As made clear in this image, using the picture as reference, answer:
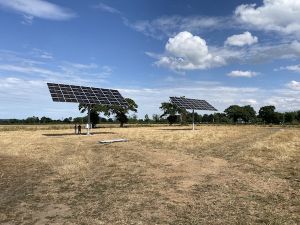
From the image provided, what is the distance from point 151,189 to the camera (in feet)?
46.9

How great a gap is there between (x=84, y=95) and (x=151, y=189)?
3581 centimetres

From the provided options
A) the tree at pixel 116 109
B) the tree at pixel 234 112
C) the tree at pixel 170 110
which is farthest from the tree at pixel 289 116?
the tree at pixel 116 109

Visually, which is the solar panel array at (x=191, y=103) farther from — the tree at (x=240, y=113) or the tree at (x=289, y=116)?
the tree at (x=289, y=116)

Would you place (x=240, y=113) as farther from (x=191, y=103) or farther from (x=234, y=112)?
(x=191, y=103)

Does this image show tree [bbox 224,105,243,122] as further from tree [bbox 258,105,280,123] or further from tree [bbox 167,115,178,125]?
tree [bbox 167,115,178,125]

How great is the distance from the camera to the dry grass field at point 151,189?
36.0 feet

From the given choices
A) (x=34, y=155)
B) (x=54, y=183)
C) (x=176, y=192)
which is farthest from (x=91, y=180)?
(x=34, y=155)

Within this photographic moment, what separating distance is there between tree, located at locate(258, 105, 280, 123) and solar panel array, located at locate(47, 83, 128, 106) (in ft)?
388

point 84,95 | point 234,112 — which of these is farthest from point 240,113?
point 84,95

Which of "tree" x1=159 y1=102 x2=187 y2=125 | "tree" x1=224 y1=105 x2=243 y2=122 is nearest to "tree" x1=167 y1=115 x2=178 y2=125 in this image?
"tree" x1=159 y1=102 x2=187 y2=125

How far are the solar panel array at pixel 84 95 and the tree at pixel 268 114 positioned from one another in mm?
118189

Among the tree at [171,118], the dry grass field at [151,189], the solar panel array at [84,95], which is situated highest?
the solar panel array at [84,95]

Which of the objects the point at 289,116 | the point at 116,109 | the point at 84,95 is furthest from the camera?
the point at 289,116

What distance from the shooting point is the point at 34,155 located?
25.3 m
